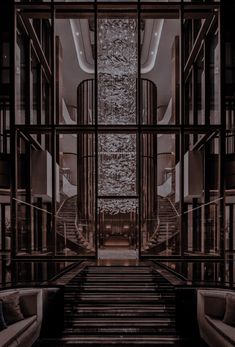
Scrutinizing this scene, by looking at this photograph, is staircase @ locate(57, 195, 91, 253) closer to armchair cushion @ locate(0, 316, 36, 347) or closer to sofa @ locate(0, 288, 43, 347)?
sofa @ locate(0, 288, 43, 347)

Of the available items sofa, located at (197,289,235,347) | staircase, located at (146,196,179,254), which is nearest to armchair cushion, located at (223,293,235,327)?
sofa, located at (197,289,235,347)

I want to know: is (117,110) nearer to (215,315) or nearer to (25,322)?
(215,315)

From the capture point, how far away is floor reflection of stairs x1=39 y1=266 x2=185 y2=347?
20.9ft

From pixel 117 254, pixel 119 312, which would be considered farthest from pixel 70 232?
pixel 119 312

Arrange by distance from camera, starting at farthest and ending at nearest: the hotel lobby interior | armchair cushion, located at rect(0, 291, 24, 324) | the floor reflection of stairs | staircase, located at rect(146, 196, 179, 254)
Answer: staircase, located at rect(146, 196, 179, 254)
the hotel lobby interior
the floor reflection of stairs
armchair cushion, located at rect(0, 291, 24, 324)

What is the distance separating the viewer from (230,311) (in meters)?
5.57

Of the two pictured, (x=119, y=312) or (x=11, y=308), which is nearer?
(x=11, y=308)

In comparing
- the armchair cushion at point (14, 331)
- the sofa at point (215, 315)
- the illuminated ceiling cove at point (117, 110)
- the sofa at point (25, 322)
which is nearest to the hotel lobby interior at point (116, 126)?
the illuminated ceiling cove at point (117, 110)

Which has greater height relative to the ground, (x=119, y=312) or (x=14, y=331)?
(x=14, y=331)

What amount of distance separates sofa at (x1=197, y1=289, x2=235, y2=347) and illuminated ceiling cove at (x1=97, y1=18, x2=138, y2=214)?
6.60 metres

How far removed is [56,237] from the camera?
12305mm

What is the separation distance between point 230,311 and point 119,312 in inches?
85.2

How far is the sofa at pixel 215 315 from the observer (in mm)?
5277

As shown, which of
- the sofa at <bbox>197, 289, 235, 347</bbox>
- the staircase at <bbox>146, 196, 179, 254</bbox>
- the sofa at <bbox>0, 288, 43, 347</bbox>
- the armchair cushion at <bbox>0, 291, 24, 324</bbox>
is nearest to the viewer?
the sofa at <bbox>0, 288, 43, 347</bbox>
